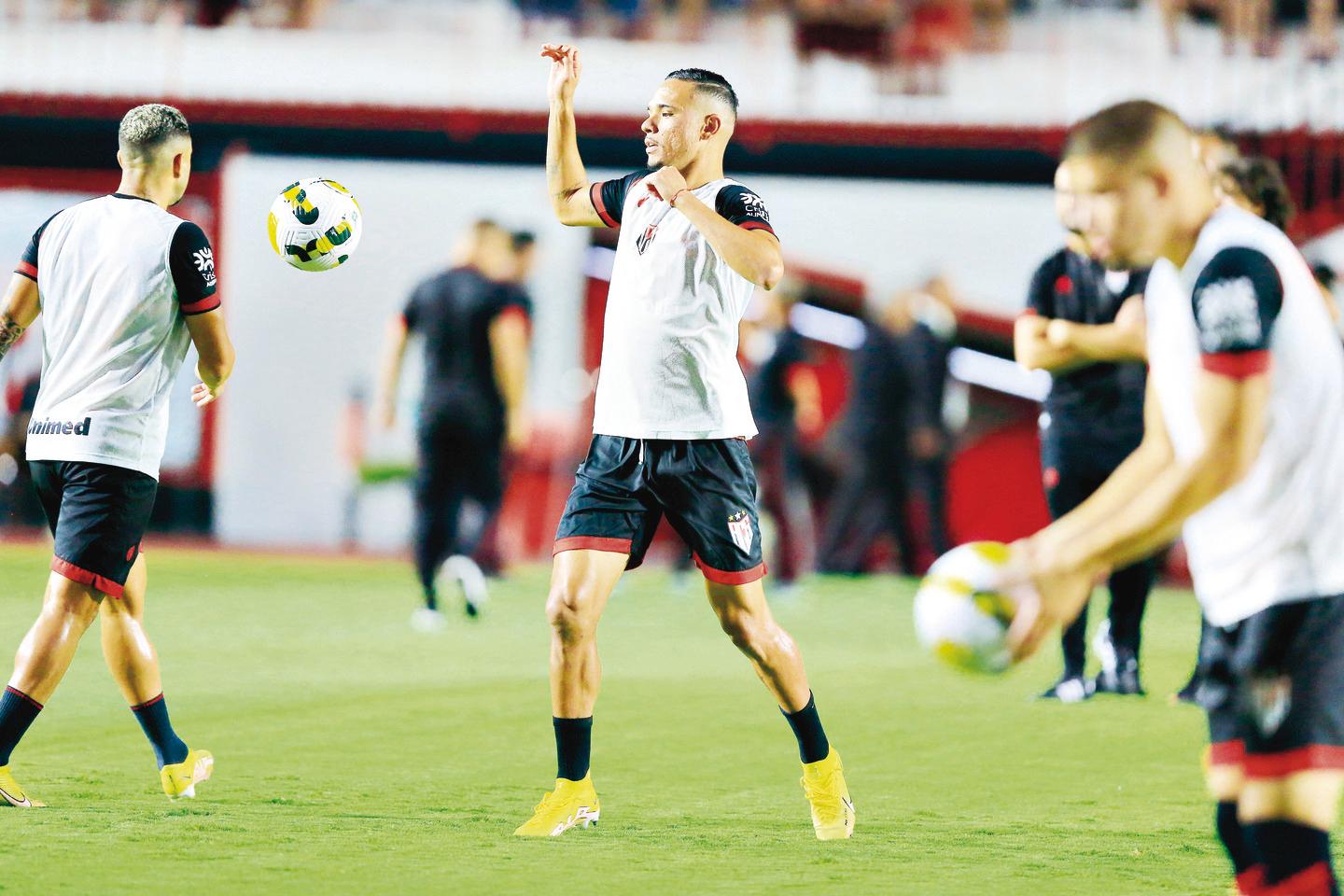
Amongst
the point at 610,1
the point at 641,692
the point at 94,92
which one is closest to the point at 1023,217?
the point at 610,1

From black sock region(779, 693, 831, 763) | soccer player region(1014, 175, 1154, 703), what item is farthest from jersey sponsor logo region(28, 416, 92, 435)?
soccer player region(1014, 175, 1154, 703)

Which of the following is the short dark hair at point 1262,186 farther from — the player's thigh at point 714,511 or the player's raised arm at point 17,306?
the player's raised arm at point 17,306

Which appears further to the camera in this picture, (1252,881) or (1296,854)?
(1252,881)

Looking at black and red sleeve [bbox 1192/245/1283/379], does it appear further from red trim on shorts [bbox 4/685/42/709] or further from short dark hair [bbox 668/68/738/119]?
red trim on shorts [bbox 4/685/42/709]

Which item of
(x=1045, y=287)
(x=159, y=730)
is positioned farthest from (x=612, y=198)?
(x=1045, y=287)

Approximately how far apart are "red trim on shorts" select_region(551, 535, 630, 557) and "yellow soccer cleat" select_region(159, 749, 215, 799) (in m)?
1.40

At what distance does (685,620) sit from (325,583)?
387cm

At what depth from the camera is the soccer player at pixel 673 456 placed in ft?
17.4

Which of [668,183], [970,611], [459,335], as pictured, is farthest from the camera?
[459,335]

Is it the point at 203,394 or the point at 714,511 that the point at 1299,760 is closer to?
the point at 714,511

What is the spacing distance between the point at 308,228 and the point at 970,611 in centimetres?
379

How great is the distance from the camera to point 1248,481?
131 inches

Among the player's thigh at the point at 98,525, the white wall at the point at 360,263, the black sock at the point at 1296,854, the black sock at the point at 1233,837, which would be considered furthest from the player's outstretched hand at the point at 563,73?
the white wall at the point at 360,263

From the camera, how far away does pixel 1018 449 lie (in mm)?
17938
